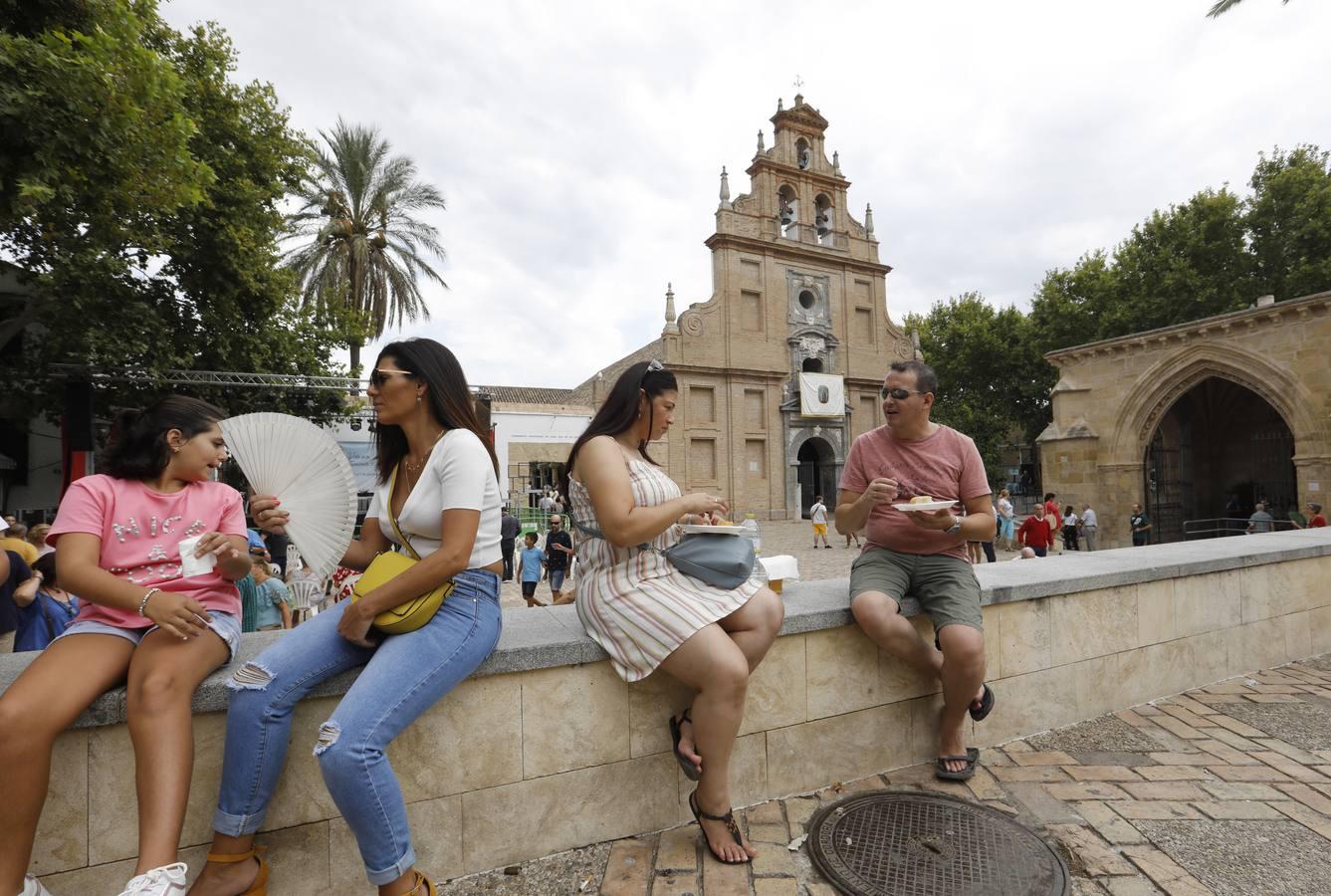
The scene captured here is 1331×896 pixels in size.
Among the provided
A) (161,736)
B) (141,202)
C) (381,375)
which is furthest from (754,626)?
(141,202)

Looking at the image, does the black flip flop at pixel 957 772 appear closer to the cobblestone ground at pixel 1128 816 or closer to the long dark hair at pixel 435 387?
the cobblestone ground at pixel 1128 816

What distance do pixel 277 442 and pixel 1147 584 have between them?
461 cm

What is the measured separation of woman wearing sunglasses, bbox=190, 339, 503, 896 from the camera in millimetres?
1686

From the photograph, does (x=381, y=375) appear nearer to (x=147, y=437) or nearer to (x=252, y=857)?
(x=147, y=437)

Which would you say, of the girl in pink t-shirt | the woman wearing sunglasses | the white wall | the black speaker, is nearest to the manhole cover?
the woman wearing sunglasses

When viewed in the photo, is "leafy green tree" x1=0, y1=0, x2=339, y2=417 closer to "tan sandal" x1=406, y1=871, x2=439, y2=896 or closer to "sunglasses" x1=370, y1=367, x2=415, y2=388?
"sunglasses" x1=370, y1=367, x2=415, y2=388

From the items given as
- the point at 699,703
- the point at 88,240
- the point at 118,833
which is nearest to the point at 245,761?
the point at 118,833

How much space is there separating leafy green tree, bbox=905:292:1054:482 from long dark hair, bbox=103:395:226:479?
106 ft

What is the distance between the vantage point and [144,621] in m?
1.85

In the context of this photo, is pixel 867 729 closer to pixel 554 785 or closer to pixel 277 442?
pixel 554 785

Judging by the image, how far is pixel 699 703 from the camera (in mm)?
2143

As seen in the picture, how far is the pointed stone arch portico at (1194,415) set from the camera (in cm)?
1390

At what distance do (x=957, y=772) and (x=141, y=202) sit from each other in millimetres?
10147

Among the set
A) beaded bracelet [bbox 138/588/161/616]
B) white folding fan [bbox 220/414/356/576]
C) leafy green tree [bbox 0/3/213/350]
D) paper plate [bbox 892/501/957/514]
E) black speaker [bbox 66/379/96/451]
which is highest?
leafy green tree [bbox 0/3/213/350]
